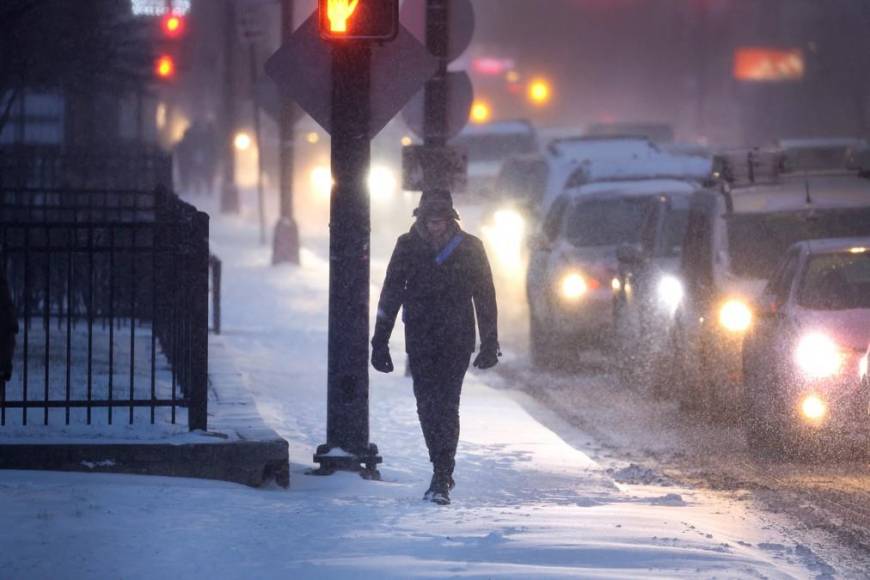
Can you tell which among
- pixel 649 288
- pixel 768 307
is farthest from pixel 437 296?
pixel 649 288

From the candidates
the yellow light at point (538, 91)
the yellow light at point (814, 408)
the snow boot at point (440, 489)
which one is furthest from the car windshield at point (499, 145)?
the yellow light at point (538, 91)

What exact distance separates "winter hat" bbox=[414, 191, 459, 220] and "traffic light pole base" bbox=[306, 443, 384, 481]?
1.41 metres

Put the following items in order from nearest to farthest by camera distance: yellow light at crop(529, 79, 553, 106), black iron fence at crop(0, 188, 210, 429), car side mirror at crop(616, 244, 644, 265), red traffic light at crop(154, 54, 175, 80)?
black iron fence at crop(0, 188, 210, 429) < car side mirror at crop(616, 244, 644, 265) < red traffic light at crop(154, 54, 175, 80) < yellow light at crop(529, 79, 553, 106)

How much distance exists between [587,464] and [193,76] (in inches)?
1656

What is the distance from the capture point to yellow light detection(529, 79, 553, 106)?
70.8 meters

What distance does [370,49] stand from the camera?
1045 centimetres

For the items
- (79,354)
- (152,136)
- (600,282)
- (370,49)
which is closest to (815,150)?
(152,136)

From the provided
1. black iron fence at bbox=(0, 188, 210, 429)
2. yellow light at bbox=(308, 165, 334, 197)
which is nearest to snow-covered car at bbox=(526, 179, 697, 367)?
black iron fence at bbox=(0, 188, 210, 429)

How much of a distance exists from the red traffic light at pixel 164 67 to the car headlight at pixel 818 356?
1514cm

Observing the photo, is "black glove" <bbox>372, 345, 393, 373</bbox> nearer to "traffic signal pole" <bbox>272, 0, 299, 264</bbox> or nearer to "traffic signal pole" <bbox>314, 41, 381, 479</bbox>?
"traffic signal pole" <bbox>314, 41, 381, 479</bbox>

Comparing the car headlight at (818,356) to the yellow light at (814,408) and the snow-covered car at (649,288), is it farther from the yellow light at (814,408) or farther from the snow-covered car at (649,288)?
the snow-covered car at (649,288)

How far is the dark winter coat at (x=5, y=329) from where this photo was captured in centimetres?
811

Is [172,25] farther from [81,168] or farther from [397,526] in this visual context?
[397,526]

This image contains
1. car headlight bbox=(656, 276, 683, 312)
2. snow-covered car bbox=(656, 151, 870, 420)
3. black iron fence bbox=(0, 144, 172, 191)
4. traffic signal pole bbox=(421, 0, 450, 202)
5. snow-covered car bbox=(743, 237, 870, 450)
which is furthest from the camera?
black iron fence bbox=(0, 144, 172, 191)
